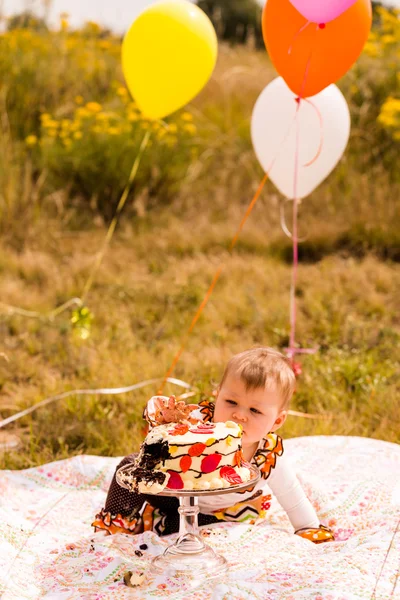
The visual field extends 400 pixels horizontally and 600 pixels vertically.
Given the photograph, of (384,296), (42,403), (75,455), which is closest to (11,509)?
(75,455)

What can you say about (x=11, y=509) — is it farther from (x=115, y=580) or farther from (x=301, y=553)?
(x=301, y=553)

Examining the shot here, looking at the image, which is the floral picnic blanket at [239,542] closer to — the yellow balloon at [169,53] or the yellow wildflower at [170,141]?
the yellow balloon at [169,53]

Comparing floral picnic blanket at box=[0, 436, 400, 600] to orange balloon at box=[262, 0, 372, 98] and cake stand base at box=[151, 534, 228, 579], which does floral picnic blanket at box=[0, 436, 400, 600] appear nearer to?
cake stand base at box=[151, 534, 228, 579]

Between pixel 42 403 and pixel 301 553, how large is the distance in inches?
63.5

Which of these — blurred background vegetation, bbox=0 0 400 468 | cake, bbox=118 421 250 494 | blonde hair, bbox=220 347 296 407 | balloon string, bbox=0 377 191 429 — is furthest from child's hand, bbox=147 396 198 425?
balloon string, bbox=0 377 191 429

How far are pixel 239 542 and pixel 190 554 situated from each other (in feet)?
0.94

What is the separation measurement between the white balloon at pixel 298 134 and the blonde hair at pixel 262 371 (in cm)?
153

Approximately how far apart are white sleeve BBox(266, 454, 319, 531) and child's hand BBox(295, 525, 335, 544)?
0.02 m

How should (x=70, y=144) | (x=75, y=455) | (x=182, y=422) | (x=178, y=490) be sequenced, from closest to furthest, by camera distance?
(x=178, y=490) → (x=182, y=422) → (x=75, y=455) → (x=70, y=144)

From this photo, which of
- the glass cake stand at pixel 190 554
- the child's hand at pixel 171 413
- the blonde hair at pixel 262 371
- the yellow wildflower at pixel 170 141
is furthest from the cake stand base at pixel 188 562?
the yellow wildflower at pixel 170 141

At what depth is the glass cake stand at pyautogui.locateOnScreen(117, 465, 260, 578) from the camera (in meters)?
2.12

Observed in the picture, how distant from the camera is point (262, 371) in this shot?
2408mm

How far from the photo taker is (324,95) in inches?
152

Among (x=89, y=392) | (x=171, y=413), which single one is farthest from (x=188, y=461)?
(x=89, y=392)
